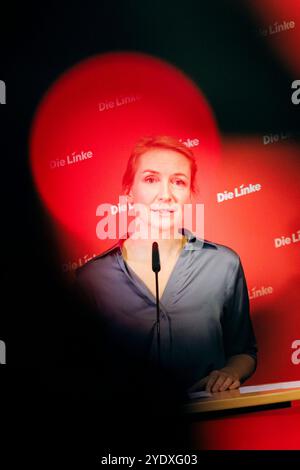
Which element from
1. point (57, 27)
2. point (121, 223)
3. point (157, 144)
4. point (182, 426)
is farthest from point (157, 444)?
point (57, 27)

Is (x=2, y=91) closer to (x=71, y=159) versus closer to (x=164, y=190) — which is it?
(x=71, y=159)

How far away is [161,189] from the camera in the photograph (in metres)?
3.36

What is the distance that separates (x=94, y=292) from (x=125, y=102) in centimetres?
114

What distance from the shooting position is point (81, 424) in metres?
3.21

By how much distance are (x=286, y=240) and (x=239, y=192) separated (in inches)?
15.5

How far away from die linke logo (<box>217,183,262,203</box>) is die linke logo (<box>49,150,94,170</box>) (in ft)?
2.62

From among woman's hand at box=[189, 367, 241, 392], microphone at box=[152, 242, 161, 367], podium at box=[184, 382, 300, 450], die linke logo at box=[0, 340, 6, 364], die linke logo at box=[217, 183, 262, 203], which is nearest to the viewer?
microphone at box=[152, 242, 161, 367]

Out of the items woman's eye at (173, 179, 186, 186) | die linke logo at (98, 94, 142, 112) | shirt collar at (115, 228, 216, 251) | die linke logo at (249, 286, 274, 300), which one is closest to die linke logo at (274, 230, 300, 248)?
die linke logo at (249, 286, 274, 300)

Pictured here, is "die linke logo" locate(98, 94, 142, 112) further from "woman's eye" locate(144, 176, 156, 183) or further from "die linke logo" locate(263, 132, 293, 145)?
"die linke logo" locate(263, 132, 293, 145)

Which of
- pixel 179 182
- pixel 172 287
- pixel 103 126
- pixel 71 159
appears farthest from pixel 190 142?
pixel 172 287

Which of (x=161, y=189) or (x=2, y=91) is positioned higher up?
(x=2, y=91)

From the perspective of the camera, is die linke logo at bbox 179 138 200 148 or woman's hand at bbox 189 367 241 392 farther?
die linke logo at bbox 179 138 200 148

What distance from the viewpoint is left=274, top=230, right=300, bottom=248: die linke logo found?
133 inches

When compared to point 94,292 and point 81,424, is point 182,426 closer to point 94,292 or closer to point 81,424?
point 81,424
